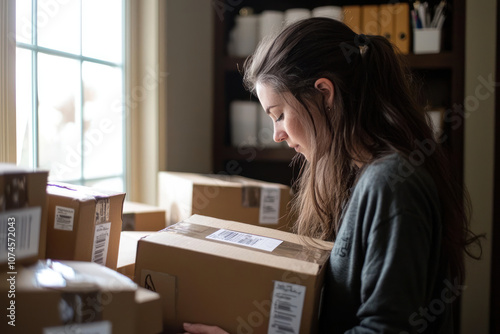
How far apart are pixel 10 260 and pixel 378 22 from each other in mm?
1865

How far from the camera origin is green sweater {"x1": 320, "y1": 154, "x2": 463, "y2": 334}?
85 centimetres

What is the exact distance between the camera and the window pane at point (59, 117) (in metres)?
1.49

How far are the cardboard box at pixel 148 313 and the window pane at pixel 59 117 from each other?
869 mm

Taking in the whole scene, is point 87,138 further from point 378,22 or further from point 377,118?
point 378,22

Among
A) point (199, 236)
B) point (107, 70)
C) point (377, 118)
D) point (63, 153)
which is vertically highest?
point (107, 70)

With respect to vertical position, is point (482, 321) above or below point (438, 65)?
below

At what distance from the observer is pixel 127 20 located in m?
1.94

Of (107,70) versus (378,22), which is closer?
(107,70)

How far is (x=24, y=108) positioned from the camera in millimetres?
1396

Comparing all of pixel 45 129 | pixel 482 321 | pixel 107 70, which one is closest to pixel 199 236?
pixel 45 129

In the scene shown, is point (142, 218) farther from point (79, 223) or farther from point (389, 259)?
point (389, 259)

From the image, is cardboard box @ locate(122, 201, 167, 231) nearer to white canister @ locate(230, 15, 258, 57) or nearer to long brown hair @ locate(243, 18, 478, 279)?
long brown hair @ locate(243, 18, 478, 279)

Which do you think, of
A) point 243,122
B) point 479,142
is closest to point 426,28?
point 479,142

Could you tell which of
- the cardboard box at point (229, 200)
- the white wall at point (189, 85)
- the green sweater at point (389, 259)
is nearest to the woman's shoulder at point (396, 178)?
the green sweater at point (389, 259)
